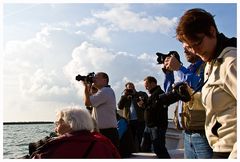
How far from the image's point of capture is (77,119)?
2.16 m

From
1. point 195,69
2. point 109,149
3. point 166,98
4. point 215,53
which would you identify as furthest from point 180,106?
point 215,53

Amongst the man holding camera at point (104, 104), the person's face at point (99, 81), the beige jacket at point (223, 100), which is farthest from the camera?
the person's face at point (99, 81)

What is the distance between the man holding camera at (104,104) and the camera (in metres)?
3.55

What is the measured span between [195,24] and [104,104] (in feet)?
7.30

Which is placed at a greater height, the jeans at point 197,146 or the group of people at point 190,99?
the group of people at point 190,99

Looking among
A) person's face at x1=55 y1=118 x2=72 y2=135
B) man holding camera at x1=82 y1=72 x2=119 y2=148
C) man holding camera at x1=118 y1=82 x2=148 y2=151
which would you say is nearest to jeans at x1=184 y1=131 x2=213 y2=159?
person's face at x1=55 y1=118 x2=72 y2=135

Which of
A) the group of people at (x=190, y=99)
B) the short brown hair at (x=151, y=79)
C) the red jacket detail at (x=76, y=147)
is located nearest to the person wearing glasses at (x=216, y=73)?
the group of people at (x=190, y=99)

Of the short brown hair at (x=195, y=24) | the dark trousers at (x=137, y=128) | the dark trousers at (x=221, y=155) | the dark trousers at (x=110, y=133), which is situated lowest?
the dark trousers at (x=137, y=128)

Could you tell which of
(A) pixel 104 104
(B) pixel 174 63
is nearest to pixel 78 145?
(B) pixel 174 63

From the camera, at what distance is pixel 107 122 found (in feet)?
11.9

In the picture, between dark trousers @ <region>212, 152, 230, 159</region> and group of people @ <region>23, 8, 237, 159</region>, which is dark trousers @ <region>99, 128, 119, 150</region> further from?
dark trousers @ <region>212, 152, 230, 159</region>

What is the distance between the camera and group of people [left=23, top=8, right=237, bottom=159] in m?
1.38

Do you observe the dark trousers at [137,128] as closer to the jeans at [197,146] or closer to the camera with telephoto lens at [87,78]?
the camera with telephoto lens at [87,78]

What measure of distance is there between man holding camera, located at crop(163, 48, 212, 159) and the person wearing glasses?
582 mm
